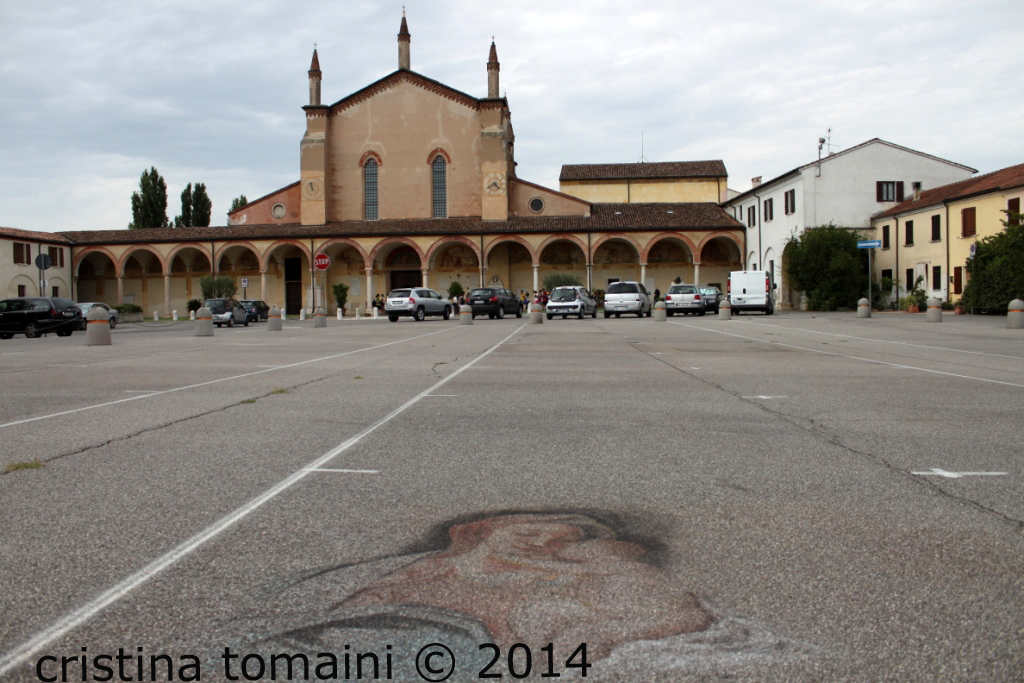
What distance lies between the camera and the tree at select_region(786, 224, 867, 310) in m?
47.2

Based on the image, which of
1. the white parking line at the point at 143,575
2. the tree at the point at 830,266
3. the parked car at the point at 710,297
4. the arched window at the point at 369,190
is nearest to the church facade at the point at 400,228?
the arched window at the point at 369,190

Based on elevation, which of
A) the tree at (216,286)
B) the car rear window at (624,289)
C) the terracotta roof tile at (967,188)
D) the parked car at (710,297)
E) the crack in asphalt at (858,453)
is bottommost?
the crack in asphalt at (858,453)

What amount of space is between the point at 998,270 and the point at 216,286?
46229mm

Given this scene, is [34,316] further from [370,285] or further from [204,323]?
[370,285]

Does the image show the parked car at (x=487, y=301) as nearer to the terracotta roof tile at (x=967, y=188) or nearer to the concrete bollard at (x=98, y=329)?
the terracotta roof tile at (x=967, y=188)

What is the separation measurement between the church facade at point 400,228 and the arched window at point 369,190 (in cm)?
8

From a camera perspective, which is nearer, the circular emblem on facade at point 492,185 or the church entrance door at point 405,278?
the circular emblem on facade at point 492,185

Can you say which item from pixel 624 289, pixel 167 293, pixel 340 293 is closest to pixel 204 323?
pixel 624 289

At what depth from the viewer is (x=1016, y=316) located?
27.0 m

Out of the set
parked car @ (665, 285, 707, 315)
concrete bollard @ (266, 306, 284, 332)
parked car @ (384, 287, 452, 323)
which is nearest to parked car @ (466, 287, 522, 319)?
parked car @ (384, 287, 452, 323)

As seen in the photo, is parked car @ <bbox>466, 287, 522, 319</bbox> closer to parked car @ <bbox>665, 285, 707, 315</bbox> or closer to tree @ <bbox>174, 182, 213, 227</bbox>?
parked car @ <bbox>665, 285, 707, 315</bbox>

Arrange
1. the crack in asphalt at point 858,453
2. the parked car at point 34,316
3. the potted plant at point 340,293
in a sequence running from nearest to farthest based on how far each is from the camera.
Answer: the crack in asphalt at point 858,453, the parked car at point 34,316, the potted plant at point 340,293

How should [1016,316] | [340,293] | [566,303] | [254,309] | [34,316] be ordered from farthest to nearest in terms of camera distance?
[340,293]
[254,309]
[566,303]
[34,316]
[1016,316]

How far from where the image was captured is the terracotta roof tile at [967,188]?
39750mm
